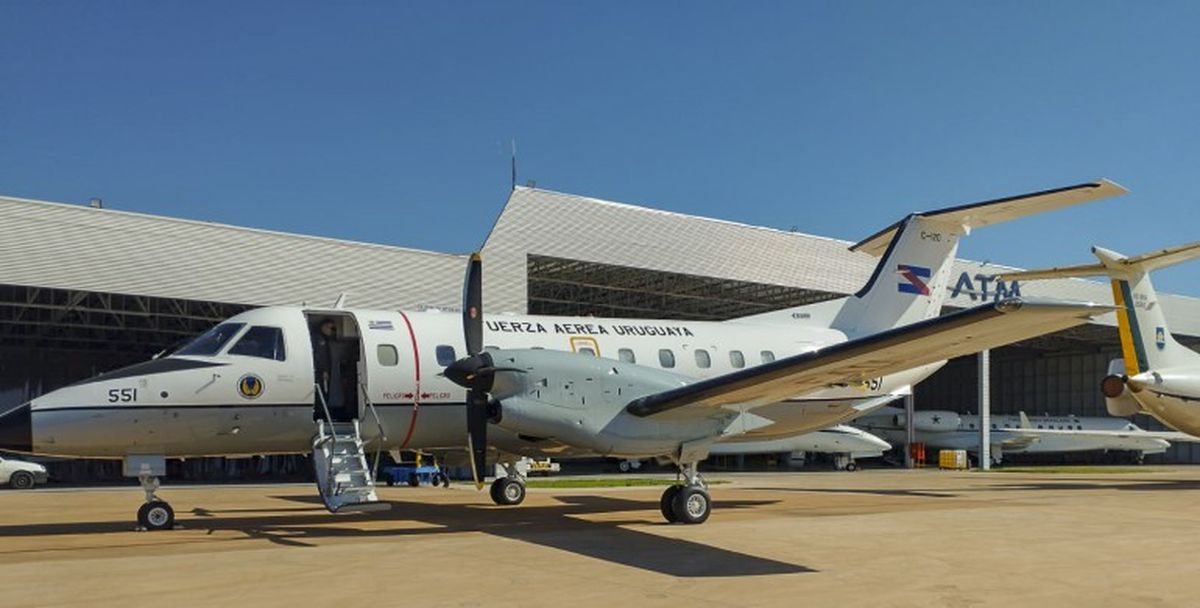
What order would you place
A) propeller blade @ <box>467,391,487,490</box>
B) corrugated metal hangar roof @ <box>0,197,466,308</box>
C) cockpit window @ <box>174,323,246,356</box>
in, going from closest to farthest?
propeller blade @ <box>467,391,487,490</box>
cockpit window @ <box>174,323,246,356</box>
corrugated metal hangar roof @ <box>0,197,466,308</box>

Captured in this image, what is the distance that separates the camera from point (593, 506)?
18.5 m

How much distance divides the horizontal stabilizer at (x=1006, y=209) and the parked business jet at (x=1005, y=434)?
36455mm

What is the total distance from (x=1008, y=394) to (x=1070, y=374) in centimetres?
554

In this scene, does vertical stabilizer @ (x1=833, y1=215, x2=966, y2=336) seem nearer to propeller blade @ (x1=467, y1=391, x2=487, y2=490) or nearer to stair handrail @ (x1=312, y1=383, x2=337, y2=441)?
propeller blade @ (x1=467, y1=391, x2=487, y2=490)

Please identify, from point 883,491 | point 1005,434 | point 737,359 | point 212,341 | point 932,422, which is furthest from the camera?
point 932,422

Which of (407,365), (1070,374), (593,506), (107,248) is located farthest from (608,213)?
(1070,374)

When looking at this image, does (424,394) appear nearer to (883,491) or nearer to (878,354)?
(878,354)

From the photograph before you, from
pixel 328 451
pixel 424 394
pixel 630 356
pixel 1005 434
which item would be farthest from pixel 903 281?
pixel 1005 434

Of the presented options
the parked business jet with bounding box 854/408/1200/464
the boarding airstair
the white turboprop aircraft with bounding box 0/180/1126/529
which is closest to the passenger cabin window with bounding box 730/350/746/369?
the white turboprop aircraft with bounding box 0/180/1126/529

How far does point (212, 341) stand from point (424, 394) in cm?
314

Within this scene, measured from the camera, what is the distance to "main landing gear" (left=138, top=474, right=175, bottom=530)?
1348 cm

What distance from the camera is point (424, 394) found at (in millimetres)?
14945

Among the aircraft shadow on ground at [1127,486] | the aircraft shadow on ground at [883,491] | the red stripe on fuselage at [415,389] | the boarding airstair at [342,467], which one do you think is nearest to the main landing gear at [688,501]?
the red stripe on fuselage at [415,389]

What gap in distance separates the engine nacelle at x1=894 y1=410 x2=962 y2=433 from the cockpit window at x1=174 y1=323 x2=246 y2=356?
1839 inches
